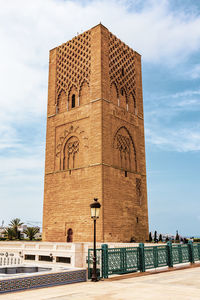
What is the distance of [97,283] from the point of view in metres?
Answer: 8.03

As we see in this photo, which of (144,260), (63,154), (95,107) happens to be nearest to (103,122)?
(95,107)

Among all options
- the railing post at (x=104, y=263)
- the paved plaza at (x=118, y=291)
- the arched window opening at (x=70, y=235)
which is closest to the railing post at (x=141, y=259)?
the railing post at (x=104, y=263)

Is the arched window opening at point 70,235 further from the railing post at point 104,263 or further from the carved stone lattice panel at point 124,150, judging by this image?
the railing post at point 104,263

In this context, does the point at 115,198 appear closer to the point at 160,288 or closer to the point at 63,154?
the point at 63,154

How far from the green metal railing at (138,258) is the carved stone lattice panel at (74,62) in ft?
47.1

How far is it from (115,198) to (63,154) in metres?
5.28

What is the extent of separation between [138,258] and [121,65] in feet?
57.1

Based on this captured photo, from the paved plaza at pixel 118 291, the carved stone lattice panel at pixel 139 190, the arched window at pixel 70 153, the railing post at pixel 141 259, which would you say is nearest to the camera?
the paved plaza at pixel 118 291

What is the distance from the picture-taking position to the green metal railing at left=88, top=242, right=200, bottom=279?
30.0ft

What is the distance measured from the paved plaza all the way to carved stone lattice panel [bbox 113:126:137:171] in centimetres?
1388

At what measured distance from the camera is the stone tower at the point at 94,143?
20142 millimetres

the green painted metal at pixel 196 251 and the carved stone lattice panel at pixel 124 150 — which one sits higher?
the carved stone lattice panel at pixel 124 150

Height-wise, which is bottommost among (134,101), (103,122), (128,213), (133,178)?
(128,213)

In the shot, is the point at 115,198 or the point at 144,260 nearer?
the point at 144,260
